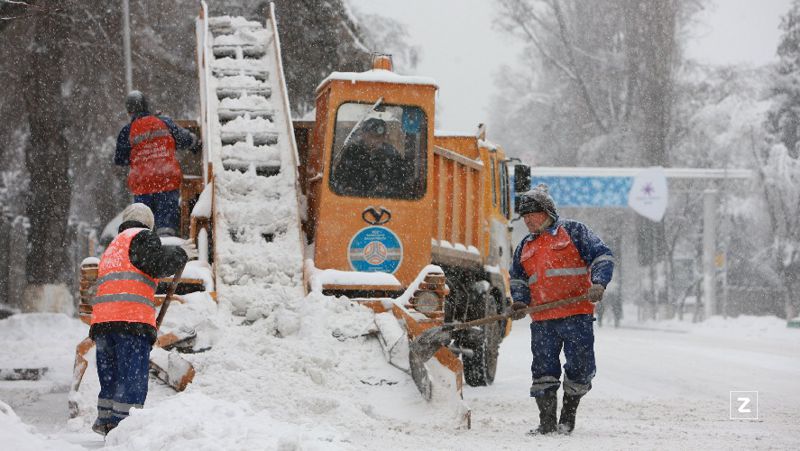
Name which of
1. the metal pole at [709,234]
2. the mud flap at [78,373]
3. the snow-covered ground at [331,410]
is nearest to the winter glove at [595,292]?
the snow-covered ground at [331,410]

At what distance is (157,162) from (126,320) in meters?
3.41

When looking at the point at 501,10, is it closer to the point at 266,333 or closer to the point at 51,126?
the point at 51,126

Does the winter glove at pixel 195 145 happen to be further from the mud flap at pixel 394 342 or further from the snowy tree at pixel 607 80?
the snowy tree at pixel 607 80

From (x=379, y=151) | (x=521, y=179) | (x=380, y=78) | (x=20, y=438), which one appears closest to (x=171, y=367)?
(x=20, y=438)

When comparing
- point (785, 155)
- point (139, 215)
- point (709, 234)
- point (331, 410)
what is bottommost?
point (709, 234)

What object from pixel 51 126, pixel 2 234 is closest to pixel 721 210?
pixel 2 234

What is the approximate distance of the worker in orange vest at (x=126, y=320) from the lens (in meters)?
6.09

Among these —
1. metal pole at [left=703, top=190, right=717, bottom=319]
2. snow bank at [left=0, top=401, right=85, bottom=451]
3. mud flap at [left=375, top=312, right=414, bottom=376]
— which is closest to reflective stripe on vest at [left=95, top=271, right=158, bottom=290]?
snow bank at [left=0, top=401, right=85, bottom=451]

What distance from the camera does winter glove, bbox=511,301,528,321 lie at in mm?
7109

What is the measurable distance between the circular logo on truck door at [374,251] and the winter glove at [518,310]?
1.77 metres

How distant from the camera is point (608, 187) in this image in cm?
3058

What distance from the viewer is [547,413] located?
7.05 meters

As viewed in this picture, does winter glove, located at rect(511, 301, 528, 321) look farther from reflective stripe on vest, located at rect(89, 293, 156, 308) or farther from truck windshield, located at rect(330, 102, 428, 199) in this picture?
reflective stripe on vest, located at rect(89, 293, 156, 308)

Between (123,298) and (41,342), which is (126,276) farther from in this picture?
(41,342)
